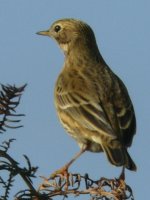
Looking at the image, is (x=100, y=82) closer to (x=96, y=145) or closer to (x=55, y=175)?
(x=96, y=145)

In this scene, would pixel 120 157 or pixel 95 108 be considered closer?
pixel 120 157

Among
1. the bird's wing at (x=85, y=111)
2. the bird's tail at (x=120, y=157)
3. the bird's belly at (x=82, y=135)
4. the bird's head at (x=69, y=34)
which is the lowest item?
the bird's tail at (x=120, y=157)

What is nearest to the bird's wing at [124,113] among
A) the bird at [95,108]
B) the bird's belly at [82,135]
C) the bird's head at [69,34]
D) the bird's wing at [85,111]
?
the bird at [95,108]

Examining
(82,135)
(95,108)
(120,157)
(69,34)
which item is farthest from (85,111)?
(69,34)

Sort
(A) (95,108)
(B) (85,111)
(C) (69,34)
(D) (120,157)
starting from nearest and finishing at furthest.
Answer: (D) (120,157) → (A) (95,108) → (B) (85,111) → (C) (69,34)

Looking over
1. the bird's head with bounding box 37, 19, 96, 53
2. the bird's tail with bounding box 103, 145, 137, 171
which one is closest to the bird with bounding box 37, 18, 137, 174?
the bird's tail with bounding box 103, 145, 137, 171

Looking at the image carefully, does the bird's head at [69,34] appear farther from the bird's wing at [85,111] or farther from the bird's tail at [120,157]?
the bird's tail at [120,157]

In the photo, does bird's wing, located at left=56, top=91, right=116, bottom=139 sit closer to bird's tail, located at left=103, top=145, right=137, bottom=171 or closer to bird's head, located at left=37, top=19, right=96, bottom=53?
bird's tail, located at left=103, top=145, right=137, bottom=171

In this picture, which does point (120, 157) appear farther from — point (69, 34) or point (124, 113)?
point (69, 34)
